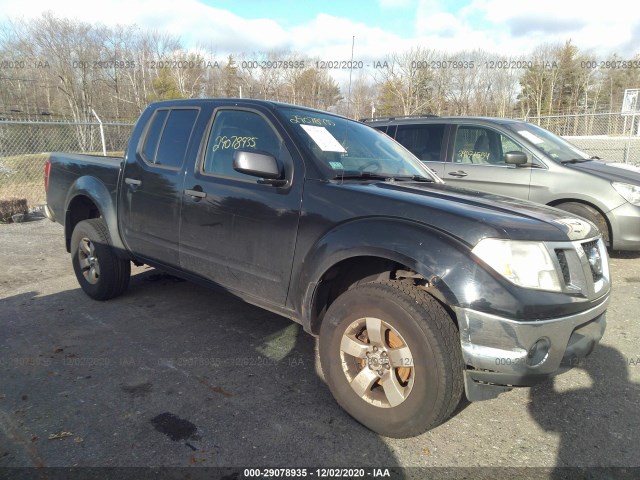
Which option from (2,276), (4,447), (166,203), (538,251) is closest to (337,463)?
(538,251)

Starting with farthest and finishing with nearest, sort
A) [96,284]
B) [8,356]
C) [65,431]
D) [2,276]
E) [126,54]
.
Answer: [126,54] → [2,276] → [96,284] → [8,356] → [65,431]

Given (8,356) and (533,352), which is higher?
(533,352)

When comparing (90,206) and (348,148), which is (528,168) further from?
(90,206)

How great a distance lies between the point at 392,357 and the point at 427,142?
514 centimetres

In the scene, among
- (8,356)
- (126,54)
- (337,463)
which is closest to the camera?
(337,463)

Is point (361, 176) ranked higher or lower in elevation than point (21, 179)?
higher

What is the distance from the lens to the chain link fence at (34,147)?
10398 mm

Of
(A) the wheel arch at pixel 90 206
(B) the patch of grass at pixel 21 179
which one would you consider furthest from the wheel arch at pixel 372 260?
(B) the patch of grass at pixel 21 179

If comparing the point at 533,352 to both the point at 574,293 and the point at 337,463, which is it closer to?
the point at 574,293

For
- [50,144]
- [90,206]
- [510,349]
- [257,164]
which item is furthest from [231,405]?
[50,144]

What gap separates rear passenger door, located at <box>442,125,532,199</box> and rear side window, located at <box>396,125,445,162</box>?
0.68ft

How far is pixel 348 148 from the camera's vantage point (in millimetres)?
3271

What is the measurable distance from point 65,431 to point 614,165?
688 cm

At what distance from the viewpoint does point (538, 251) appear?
7.15ft
